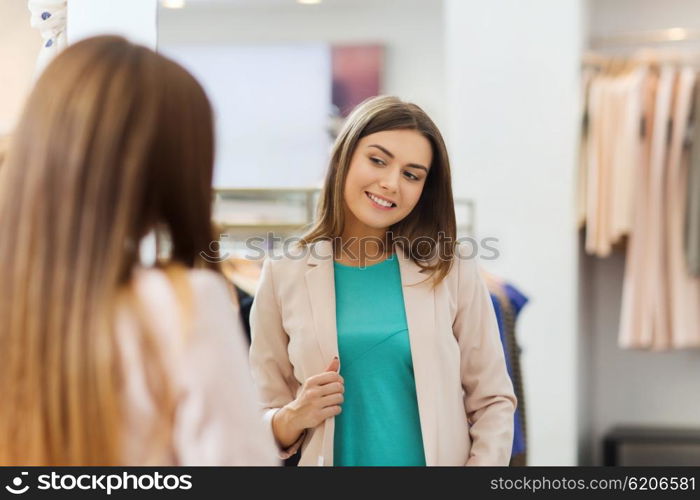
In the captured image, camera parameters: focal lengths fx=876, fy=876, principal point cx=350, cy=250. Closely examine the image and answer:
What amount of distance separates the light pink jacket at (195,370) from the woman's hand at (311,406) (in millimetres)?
258

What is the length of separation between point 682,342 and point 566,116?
748 mm

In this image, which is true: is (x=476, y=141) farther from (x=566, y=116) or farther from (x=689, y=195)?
(x=689, y=195)

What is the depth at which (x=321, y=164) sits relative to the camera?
3.07 metres

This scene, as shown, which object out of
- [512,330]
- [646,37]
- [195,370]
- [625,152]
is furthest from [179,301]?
[646,37]

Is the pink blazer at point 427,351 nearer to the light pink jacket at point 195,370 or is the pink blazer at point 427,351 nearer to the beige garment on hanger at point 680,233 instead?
the light pink jacket at point 195,370

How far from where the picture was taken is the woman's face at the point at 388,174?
39.8 inches

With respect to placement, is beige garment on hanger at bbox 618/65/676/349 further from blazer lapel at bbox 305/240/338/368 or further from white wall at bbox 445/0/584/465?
blazer lapel at bbox 305/240/338/368

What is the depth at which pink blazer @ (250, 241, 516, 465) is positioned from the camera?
1029mm

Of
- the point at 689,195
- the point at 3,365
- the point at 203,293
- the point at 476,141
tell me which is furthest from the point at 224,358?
the point at 689,195

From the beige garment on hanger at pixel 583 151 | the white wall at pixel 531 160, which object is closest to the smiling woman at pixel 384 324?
the white wall at pixel 531 160

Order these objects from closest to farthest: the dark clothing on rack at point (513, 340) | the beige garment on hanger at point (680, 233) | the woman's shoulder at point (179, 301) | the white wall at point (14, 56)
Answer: the woman's shoulder at point (179, 301) < the white wall at point (14, 56) < the dark clothing on rack at point (513, 340) < the beige garment on hanger at point (680, 233)

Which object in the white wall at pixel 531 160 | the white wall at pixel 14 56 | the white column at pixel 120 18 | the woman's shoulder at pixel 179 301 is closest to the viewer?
the woman's shoulder at pixel 179 301

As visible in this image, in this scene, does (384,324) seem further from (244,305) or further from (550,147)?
(550,147)

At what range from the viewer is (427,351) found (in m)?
1.02
